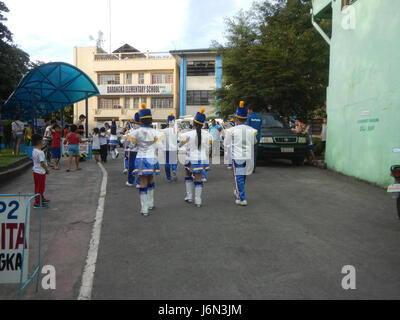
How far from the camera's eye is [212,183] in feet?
33.8

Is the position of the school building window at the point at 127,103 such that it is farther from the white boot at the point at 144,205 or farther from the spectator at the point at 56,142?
the white boot at the point at 144,205

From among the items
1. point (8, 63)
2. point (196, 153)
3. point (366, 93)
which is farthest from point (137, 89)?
point (196, 153)

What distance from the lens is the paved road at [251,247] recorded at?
11.8 feet

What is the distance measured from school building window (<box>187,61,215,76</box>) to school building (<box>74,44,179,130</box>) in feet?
6.87

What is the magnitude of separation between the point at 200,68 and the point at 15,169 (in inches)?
1281

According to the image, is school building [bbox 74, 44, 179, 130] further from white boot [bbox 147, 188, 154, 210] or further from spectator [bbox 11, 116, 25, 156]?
white boot [bbox 147, 188, 154, 210]

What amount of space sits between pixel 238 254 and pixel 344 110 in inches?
348

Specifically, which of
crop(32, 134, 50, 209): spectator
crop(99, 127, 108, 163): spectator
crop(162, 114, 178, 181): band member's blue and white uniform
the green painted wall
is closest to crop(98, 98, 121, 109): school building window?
crop(99, 127, 108, 163): spectator

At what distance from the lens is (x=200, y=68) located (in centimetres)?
4181

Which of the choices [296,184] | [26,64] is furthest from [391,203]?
[26,64]

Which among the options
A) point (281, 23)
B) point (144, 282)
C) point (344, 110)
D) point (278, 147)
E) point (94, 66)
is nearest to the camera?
point (144, 282)

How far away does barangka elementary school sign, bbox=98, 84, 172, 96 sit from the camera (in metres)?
43.1

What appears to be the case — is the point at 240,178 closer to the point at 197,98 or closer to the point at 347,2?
the point at 347,2

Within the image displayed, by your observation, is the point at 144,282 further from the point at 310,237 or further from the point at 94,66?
the point at 94,66
